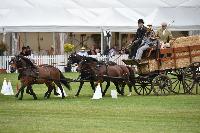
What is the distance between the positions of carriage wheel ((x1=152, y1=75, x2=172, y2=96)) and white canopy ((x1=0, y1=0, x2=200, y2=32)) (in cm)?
1720

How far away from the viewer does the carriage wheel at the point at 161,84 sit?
27578mm

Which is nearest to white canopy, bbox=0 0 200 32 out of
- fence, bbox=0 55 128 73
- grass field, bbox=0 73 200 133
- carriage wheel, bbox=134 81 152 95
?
fence, bbox=0 55 128 73

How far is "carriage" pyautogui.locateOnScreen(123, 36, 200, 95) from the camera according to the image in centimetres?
2780

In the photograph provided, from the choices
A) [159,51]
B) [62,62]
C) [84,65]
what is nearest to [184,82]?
[159,51]

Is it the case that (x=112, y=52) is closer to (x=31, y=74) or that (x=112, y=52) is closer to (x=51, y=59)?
(x=51, y=59)

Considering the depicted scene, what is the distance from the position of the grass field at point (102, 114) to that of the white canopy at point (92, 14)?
1758 cm

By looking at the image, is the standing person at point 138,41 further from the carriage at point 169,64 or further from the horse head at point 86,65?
the horse head at point 86,65

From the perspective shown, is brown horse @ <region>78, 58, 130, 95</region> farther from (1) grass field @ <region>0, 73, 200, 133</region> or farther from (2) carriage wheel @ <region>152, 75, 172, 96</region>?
(2) carriage wheel @ <region>152, 75, 172, 96</region>

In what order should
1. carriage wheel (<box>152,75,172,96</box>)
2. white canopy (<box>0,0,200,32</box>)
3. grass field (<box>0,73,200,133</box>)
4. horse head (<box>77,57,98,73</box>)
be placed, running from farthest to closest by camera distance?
white canopy (<box>0,0,200,32</box>), horse head (<box>77,57,98,73</box>), carriage wheel (<box>152,75,172,96</box>), grass field (<box>0,73,200,133</box>)

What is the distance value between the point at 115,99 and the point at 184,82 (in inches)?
117

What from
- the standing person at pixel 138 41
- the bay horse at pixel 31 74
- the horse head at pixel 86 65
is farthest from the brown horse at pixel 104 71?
the bay horse at pixel 31 74

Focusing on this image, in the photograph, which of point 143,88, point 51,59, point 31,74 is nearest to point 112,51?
point 51,59

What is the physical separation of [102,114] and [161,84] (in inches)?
274

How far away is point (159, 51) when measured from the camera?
2778cm
